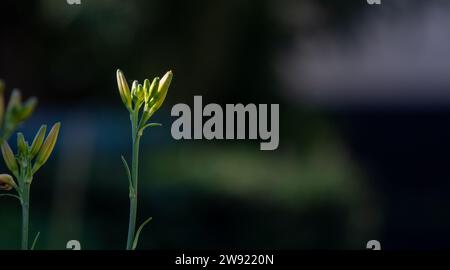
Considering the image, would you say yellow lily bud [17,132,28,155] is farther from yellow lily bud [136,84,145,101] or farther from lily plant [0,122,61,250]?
yellow lily bud [136,84,145,101]

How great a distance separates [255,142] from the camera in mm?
856

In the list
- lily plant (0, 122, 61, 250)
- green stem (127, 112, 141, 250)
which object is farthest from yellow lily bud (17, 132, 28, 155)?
green stem (127, 112, 141, 250)

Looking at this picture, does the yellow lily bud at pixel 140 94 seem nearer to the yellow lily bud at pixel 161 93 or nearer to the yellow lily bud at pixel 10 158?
the yellow lily bud at pixel 161 93

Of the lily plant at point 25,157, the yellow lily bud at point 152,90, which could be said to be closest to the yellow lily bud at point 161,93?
the yellow lily bud at point 152,90

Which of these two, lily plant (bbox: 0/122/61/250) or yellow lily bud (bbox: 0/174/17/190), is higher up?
lily plant (bbox: 0/122/61/250)

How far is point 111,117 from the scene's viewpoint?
87 centimetres

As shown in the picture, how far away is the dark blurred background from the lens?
872mm

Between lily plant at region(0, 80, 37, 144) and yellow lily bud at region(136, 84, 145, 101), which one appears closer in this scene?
lily plant at region(0, 80, 37, 144)

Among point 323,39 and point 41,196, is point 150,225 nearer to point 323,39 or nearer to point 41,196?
point 41,196

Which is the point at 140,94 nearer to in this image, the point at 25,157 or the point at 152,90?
the point at 152,90

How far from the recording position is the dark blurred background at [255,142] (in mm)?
872

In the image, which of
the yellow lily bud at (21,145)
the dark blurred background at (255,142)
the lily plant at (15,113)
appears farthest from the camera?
the dark blurred background at (255,142)

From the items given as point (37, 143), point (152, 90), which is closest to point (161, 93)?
point (152, 90)
